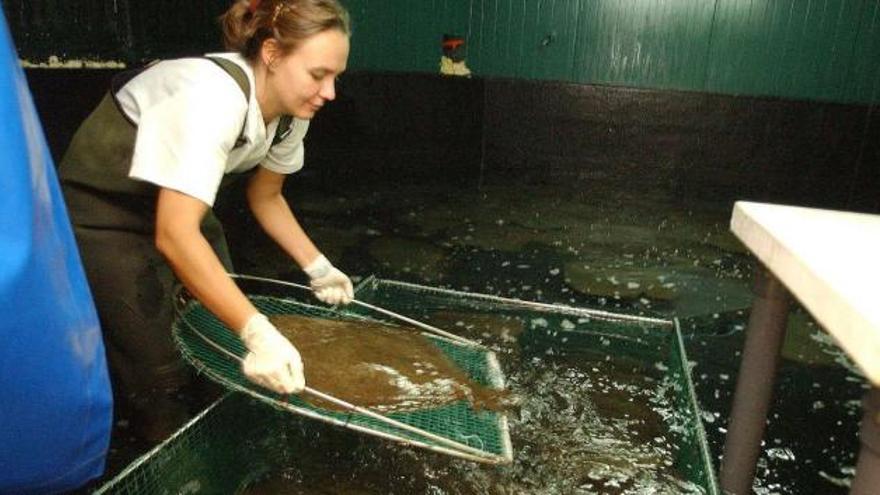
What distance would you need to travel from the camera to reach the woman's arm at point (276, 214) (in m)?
2.76

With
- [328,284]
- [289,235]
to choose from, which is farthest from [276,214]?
[328,284]

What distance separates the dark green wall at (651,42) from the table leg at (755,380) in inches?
252

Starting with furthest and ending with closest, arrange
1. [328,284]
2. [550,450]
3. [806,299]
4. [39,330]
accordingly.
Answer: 1. [328,284]
2. [550,450]
3. [806,299]
4. [39,330]

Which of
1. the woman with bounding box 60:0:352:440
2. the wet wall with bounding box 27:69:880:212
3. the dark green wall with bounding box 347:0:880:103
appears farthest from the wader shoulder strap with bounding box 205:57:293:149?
the dark green wall with bounding box 347:0:880:103

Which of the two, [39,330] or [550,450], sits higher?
[39,330]

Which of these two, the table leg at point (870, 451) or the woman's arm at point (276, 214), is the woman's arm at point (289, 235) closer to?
the woman's arm at point (276, 214)

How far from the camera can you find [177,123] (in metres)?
1.85

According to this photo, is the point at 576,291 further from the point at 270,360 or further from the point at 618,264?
the point at 270,360

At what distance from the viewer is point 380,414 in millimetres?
1812

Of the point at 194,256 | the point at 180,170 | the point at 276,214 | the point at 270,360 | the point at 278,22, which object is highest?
the point at 278,22

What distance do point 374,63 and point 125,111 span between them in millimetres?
6375

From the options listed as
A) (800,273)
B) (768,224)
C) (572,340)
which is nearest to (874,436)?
(800,273)

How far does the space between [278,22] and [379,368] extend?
1250mm

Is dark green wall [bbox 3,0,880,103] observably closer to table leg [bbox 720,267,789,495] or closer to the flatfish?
the flatfish
